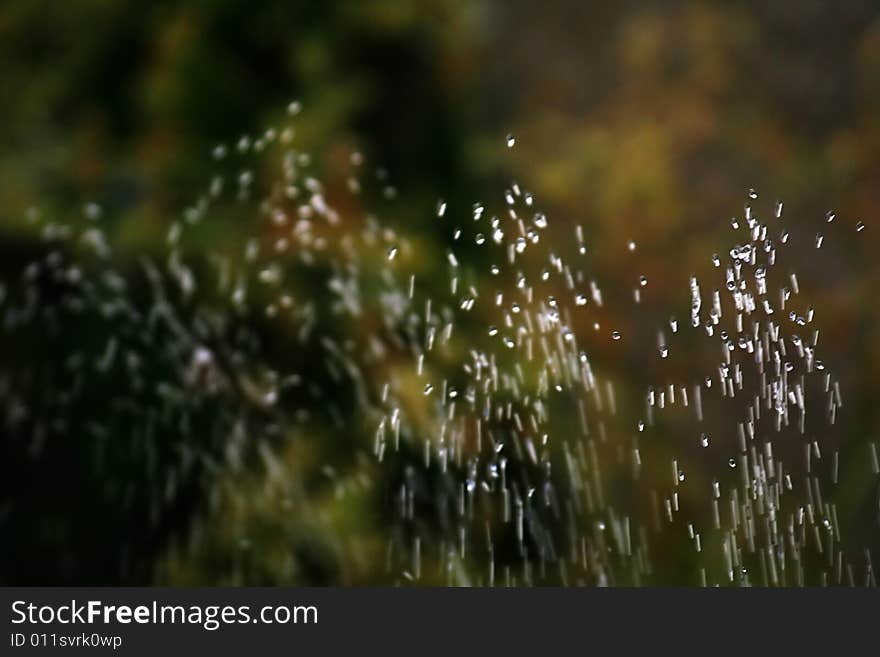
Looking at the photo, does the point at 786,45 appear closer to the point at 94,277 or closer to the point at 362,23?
the point at 362,23

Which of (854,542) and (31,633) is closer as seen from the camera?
(31,633)

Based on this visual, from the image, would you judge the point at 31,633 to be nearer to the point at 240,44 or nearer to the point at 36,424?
the point at 36,424

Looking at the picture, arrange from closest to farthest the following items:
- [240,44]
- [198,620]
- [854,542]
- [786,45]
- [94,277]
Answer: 1. [198,620]
2. [854,542]
3. [786,45]
4. [94,277]
5. [240,44]

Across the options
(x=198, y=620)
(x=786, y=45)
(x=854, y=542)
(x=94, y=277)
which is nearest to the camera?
(x=198, y=620)

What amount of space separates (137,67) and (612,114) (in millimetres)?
1574

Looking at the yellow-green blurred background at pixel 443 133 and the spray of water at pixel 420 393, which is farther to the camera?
the yellow-green blurred background at pixel 443 133

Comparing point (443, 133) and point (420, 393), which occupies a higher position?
point (443, 133)

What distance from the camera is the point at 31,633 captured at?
2.38m

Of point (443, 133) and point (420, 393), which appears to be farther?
point (443, 133)

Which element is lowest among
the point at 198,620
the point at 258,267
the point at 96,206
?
the point at 198,620

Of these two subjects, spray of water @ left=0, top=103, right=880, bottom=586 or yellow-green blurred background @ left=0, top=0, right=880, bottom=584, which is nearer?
spray of water @ left=0, top=103, right=880, bottom=586

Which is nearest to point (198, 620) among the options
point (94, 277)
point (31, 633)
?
point (31, 633)

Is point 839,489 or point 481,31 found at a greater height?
point 481,31

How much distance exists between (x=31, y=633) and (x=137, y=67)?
236 cm
